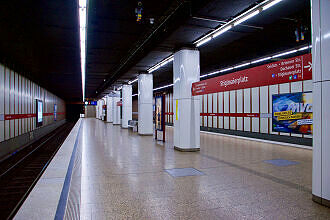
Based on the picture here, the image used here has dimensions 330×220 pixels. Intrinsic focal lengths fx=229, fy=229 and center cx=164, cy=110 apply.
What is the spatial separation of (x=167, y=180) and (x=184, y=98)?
4.34 metres

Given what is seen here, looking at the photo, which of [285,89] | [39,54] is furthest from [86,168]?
[285,89]

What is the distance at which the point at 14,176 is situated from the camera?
27.7 feet

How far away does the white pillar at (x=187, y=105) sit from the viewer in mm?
8562

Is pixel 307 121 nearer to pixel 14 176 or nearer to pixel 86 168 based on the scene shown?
pixel 86 168

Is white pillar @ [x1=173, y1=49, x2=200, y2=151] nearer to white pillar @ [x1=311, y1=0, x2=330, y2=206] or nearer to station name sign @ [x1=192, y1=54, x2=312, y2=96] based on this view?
station name sign @ [x1=192, y1=54, x2=312, y2=96]

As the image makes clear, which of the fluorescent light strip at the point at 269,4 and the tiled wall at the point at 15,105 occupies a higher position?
the fluorescent light strip at the point at 269,4

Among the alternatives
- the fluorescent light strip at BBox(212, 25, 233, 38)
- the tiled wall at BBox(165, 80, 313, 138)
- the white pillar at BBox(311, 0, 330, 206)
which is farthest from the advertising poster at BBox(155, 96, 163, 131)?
the white pillar at BBox(311, 0, 330, 206)

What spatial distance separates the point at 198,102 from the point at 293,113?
13.9 feet

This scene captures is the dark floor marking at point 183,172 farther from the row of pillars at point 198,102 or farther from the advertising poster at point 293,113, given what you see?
the advertising poster at point 293,113

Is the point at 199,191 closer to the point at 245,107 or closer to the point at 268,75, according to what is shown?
A: the point at 268,75

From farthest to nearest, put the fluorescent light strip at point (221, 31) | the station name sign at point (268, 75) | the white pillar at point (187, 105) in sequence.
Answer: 1. the white pillar at point (187, 105)
2. the fluorescent light strip at point (221, 31)
3. the station name sign at point (268, 75)

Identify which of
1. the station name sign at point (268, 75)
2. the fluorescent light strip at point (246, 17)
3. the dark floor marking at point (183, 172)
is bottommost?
the dark floor marking at point (183, 172)

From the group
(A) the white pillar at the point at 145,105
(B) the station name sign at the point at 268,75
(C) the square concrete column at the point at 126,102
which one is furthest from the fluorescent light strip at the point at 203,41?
Result: (C) the square concrete column at the point at 126,102

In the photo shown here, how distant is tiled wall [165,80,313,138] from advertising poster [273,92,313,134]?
435 mm
